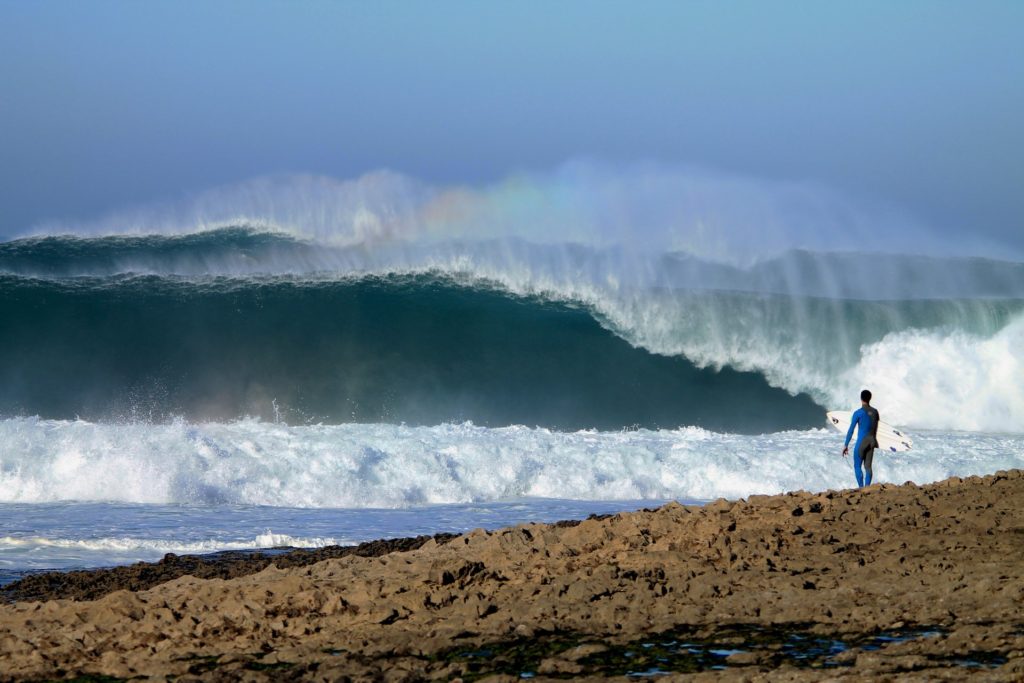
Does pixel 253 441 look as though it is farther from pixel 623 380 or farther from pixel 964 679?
pixel 964 679

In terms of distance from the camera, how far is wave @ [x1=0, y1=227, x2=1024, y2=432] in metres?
19.9

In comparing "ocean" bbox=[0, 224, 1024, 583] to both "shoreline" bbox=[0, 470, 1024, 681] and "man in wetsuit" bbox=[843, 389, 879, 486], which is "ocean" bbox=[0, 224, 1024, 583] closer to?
"man in wetsuit" bbox=[843, 389, 879, 486]

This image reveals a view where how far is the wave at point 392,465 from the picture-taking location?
12.6 meters

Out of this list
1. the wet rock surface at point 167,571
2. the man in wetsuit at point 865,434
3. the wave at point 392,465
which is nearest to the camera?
the wet rock surface at point 167,571

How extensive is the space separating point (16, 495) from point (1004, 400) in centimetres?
1733

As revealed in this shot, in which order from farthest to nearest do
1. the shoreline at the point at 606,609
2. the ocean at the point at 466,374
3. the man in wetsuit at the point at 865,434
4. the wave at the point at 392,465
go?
the ocean at the point at 466,374
the wave at the point at 392,465
the man in wetsuit at the point at 865,434
the shoreline at the point at 606,609

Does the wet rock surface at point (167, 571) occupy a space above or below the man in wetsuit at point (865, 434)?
below

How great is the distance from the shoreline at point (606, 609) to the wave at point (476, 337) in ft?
40.6

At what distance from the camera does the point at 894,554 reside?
22.6 ft

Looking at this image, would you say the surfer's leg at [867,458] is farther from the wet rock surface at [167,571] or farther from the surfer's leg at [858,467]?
the wet rock surface at [167,571]

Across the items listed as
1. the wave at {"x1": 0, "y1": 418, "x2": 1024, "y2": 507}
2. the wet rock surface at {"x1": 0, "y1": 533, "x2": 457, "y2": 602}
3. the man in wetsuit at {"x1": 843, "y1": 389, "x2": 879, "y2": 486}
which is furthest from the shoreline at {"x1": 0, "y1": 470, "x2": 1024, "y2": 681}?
the wave at {"x1": 0, "y1": 418, "x2": 1024, "y2": 507}

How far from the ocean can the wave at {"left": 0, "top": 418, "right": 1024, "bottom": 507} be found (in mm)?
34

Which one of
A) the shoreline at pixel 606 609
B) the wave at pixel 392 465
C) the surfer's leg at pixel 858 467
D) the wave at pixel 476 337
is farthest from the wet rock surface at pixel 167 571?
the wave at pixel 476 337

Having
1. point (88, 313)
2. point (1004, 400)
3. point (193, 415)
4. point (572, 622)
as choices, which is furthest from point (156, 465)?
point (1004, 400)
